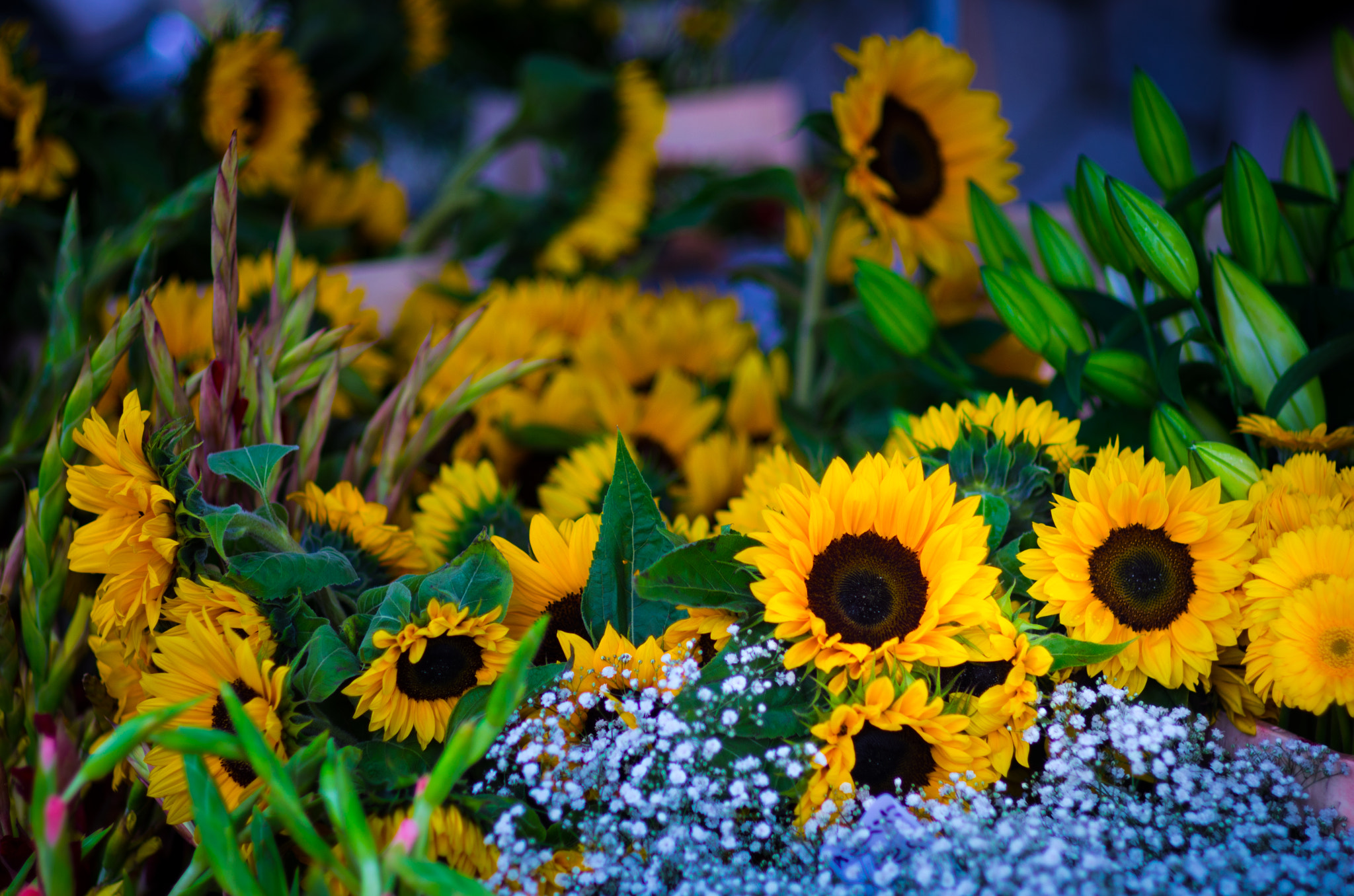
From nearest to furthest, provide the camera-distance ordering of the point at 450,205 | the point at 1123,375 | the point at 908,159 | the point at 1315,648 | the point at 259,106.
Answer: the point at 1315,648, the point at 1123,375, the point at 908,159, the point at 259,106, the point at 450,205

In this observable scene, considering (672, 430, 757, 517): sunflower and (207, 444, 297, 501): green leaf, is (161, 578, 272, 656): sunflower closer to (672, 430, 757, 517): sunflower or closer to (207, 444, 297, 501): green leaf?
(207, 444, 297, 501): green leaf

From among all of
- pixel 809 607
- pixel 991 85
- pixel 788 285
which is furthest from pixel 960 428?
pixel 991 85

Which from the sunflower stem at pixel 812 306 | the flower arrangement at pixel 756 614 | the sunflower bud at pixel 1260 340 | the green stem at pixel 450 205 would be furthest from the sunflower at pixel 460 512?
the green stem at pixel 450 205

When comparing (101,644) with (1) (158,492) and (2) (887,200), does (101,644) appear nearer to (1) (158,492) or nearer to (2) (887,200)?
(1) (158,492)

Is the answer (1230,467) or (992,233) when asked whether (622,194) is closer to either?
(992,233)

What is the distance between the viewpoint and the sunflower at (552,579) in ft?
1.18

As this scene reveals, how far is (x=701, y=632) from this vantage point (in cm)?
34

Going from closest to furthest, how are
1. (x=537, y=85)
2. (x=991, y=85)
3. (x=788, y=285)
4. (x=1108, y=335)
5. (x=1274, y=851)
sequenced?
(x=1274, y=851), (x=1108, y=335), (x=788, y=285), (x=537, y=85), (x=991, y=85)

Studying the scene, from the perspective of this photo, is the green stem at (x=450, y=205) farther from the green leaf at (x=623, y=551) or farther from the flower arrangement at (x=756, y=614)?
the green leaf at (x=623, y=551)

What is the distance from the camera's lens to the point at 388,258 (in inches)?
32.1

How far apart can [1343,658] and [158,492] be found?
1.27 feet

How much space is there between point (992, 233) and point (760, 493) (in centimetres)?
20

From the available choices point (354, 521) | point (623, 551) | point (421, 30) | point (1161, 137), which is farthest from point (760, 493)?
point (421, 30)

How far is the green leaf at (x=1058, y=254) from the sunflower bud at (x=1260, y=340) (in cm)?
9
